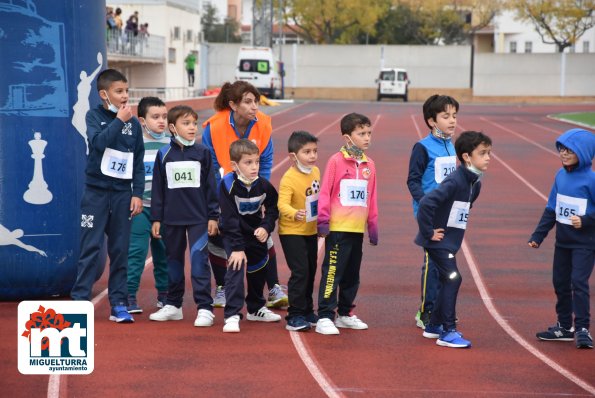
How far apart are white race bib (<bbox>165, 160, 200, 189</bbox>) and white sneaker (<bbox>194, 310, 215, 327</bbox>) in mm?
931

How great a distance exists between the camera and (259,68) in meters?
56.8

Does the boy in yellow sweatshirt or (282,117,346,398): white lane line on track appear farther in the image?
the boy in yellow sweatshirt

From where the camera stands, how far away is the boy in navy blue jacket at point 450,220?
7.71m

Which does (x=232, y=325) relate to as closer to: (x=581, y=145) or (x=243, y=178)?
(x=243, y=178)

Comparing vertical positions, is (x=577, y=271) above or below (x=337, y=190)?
below

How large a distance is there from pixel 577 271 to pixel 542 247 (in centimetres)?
504

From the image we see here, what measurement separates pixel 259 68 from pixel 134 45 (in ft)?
30.1

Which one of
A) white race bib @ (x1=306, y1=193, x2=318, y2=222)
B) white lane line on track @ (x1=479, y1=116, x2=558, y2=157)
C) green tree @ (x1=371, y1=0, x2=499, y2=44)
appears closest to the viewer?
white race bib @ (x1=306, y1=193, x2=318, y2=222)

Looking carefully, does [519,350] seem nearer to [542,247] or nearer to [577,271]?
[577,271]

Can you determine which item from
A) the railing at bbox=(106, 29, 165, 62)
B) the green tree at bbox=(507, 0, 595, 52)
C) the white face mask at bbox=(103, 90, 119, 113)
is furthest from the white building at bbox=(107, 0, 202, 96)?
the white face mask at bbox=(103, 90, 119, 113)

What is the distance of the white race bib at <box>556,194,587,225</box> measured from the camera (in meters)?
7.87

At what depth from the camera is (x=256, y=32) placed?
63625 mm

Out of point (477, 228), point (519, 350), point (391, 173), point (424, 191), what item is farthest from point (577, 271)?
point (391, 173)

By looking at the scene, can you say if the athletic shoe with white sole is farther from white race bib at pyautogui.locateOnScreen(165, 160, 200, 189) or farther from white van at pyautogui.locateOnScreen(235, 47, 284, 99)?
white van at pyautogui.locateOnScreen(235, 47, 284, 99)
